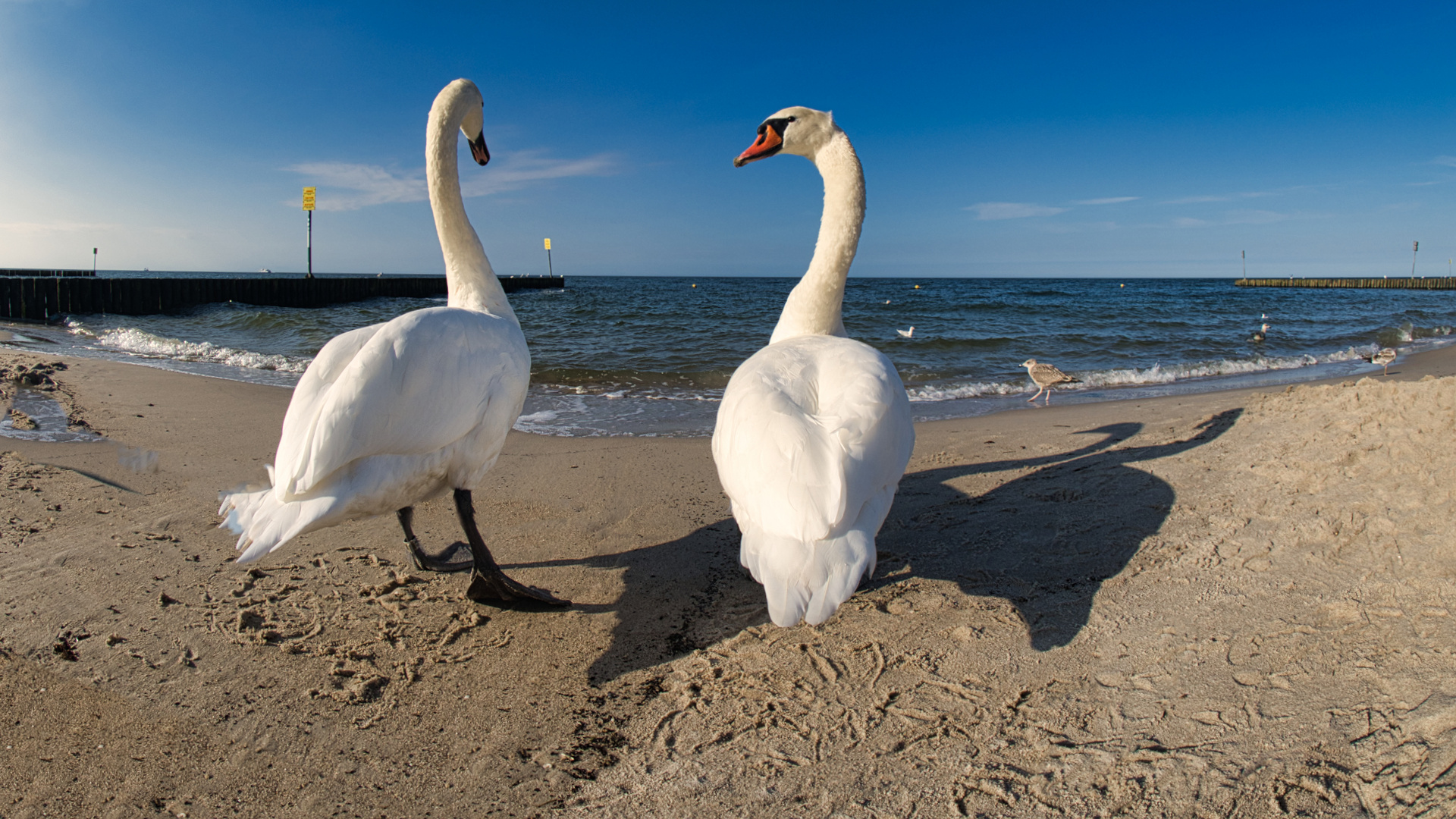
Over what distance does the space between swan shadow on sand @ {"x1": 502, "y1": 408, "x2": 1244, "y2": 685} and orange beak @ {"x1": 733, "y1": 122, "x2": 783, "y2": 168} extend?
85.4 inches

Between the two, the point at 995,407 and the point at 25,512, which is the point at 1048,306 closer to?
the point at 995,407

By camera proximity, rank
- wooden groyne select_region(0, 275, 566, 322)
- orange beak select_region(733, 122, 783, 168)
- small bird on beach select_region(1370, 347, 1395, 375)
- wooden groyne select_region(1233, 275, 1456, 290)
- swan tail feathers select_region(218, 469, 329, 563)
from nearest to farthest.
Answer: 1. swan tail feathers select_region(218, 469, 329, 563)
2. orange beak select_region(733, 122, 783, 168)
3. small bird on beach select_region(1370, 347, 1395, 375)
4. wooden groyne select_region(0, 275, 566, 322)
5. wooden groyne select_region(1233, 275, 1456, 290)

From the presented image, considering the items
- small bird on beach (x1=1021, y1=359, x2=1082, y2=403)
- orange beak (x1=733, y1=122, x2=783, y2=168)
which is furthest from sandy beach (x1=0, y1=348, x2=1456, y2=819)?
small bird on beach (x1=1021, y1=359, x2=1082, y2=403)

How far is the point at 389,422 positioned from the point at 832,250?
2.43 m

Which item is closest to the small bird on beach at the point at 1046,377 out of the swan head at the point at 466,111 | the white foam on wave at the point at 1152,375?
the white foam on wave at the point at 1152,375

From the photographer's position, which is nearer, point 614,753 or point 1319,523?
point 614,753

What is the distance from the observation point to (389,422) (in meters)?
2.67

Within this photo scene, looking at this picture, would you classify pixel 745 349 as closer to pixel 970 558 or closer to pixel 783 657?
pixel 970 558

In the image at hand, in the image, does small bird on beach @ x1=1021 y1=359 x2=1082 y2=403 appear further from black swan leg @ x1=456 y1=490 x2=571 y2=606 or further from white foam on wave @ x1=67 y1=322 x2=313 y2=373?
white foam on wave @ x1=67 y1=322 x2=313 y2=373

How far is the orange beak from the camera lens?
167 inches

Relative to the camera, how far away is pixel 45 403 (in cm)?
A: 671

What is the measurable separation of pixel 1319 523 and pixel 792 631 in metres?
2.28

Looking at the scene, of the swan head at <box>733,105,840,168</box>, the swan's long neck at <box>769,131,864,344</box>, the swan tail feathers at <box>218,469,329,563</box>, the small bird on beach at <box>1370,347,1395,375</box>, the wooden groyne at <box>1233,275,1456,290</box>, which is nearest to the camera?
the swan tail feathers at <box>218,469,329,563</box>

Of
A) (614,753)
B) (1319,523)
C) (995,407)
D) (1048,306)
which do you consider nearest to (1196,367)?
(995,407)
